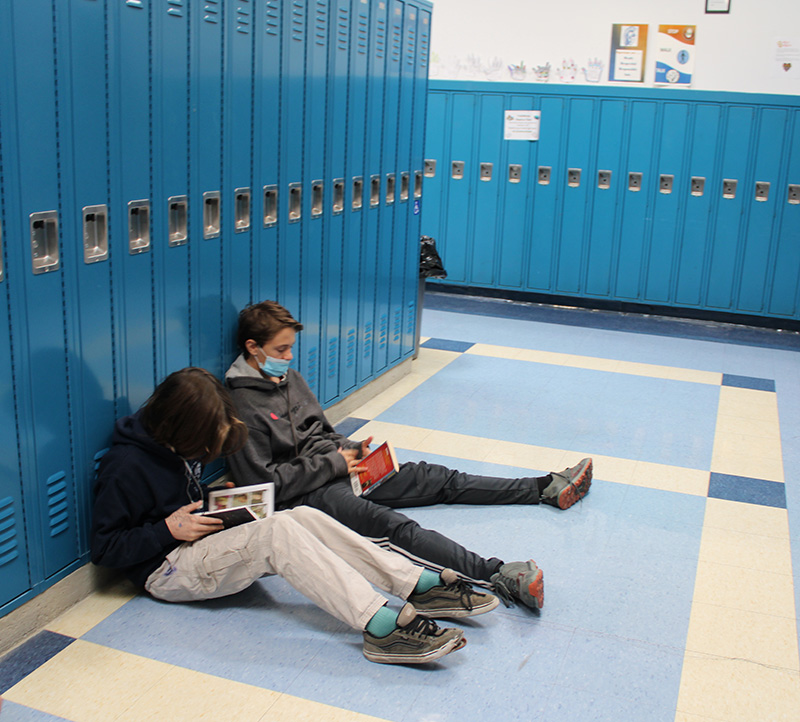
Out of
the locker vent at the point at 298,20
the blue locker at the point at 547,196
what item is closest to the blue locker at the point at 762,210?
the blue locker at the point at 547,196

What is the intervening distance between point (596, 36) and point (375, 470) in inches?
258

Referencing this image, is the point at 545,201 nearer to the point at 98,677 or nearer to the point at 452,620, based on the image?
the point at 452,620

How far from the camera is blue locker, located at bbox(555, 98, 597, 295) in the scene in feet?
26.0

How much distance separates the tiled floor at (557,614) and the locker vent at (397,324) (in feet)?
1.12

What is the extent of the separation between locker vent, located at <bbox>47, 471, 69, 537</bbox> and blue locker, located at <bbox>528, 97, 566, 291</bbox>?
20.4 feet

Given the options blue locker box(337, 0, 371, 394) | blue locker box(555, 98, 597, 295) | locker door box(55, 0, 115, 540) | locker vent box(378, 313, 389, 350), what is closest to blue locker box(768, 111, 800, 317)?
blue locker box(555, 98, 597, 295)

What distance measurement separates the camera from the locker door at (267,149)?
3.66 m

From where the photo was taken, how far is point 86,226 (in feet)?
9.11

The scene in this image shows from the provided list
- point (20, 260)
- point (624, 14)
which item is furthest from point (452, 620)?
point (624, 14)

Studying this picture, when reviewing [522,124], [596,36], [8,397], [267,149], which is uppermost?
[596,36]

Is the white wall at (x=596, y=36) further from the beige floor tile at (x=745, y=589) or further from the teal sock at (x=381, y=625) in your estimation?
the teal sock at (x=381, y=625)

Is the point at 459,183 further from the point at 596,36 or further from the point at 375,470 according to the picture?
the point at 375,470

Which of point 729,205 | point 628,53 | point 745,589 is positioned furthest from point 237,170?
point 628,53

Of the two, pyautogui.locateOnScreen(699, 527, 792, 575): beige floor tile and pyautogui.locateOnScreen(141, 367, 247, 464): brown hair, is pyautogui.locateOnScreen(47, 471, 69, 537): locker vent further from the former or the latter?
pyautogui.locateOnScreen(699, 527, 792, 575): beige floor tile
